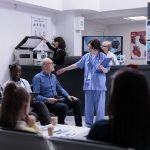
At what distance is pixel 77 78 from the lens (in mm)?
6598

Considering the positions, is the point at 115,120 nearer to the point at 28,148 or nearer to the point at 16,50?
the point at 28,148

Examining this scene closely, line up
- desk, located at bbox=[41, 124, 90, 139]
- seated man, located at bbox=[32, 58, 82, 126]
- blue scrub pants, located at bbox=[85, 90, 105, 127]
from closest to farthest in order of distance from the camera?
desk, located at bbox=[41, 124, 90, 139]
seated man, located at bbox=[32, 58, 82, 126]
blue scrub pants, located at bbox=[85, 90, 105, 127]

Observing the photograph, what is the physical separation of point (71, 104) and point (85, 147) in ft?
11.9

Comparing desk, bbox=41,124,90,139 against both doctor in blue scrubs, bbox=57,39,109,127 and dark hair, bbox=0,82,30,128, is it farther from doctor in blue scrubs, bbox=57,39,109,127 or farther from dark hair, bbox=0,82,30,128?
doctor in blue scrubs, bbox=57,39,109,127

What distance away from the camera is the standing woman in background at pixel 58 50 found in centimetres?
699

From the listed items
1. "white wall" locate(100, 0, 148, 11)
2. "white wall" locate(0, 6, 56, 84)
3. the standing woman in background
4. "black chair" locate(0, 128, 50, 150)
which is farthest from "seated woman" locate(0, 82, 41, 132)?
"white wall" locate(100, 0, 148, 11)

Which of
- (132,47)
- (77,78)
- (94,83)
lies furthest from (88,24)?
(94,83)

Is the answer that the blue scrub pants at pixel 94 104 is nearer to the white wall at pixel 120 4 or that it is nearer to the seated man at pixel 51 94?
the seated man at pixel 51 94

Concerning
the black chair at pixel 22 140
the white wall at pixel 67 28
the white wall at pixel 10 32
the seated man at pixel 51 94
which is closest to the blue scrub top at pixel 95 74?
the seated man at pixel 51 94

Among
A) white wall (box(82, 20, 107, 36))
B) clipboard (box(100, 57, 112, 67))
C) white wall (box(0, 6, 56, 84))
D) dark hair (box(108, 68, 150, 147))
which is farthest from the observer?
white wall (box(82, 20, 107, 36))

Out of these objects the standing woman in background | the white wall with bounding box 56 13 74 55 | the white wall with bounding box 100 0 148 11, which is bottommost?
the standing woman in background

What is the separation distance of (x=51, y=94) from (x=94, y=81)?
785mm

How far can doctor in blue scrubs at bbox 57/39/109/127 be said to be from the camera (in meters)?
5.50

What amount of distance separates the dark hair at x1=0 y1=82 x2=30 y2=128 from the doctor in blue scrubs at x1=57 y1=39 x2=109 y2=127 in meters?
3.24
